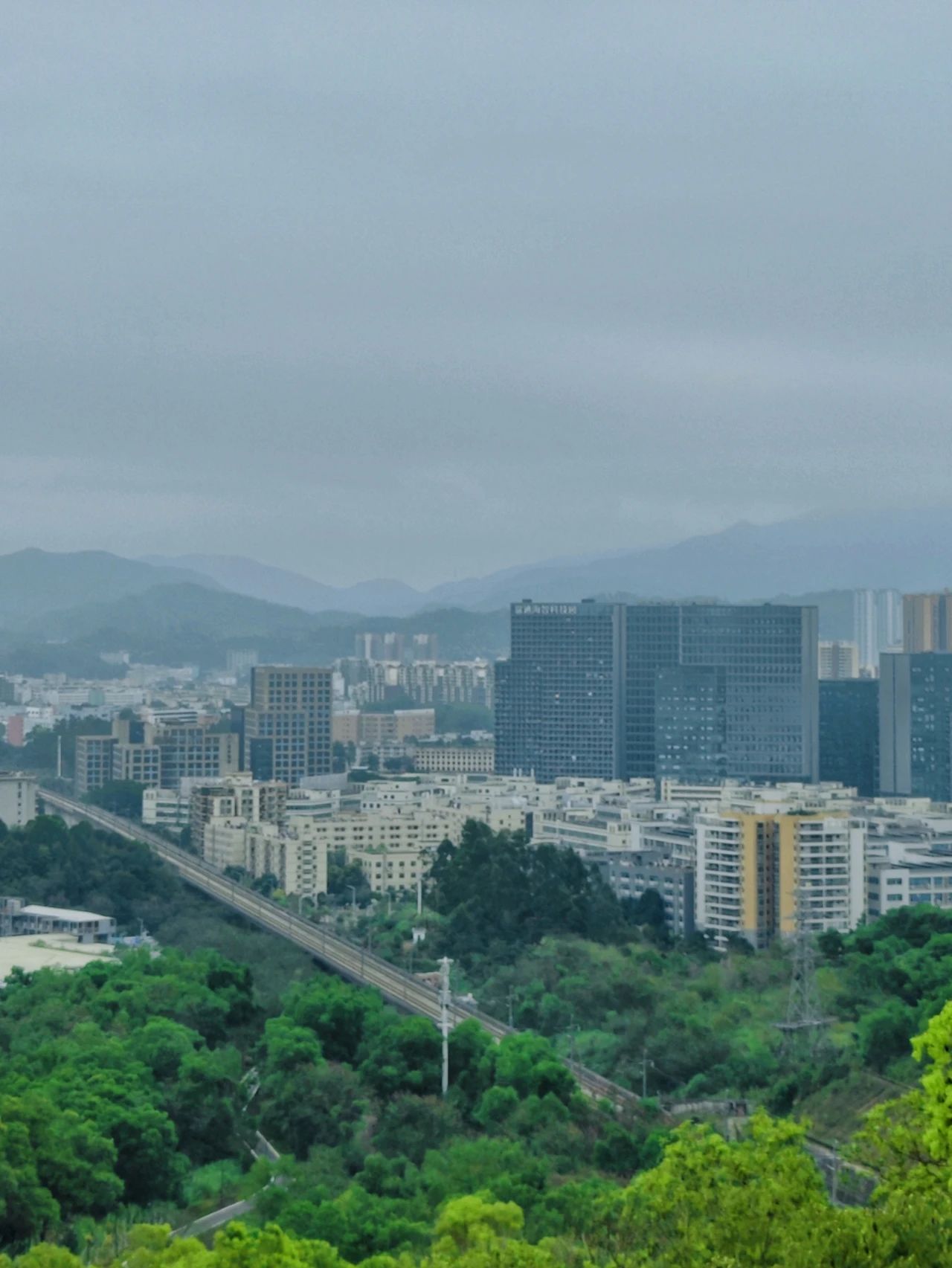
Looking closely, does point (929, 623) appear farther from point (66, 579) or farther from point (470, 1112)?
point (66, 579)

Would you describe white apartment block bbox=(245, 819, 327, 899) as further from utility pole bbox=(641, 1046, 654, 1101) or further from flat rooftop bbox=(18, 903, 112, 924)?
utility pole bbox=(641, 1046, 654, 1101)

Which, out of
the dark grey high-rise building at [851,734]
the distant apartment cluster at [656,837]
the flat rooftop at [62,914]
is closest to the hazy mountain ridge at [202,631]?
the dark grey high-rise building at [851,734]

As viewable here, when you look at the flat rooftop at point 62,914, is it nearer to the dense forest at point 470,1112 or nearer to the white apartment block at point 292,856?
the dense forest at point 470,1112

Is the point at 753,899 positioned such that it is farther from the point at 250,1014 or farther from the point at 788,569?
the point at 788,569

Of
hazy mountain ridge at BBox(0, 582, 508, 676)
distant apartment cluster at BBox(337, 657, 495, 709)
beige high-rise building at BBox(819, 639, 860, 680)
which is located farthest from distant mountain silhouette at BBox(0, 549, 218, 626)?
beige high-rise building at BBox(819, 639, 860, 680)

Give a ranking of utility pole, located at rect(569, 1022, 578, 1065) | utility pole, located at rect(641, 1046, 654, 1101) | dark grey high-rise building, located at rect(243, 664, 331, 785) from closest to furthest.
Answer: utility pole, located at rect(641, 1046, 654, 1101) < utility pole, located at rect(569, 1022, 578, 1065) < dark grey high-rise building, located at rect(243, 664, 331, 785)

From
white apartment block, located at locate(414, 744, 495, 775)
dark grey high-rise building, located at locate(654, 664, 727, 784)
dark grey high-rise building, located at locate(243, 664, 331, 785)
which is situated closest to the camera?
dark grey high-rise building, located at locate(654, 664, 727, 784)
